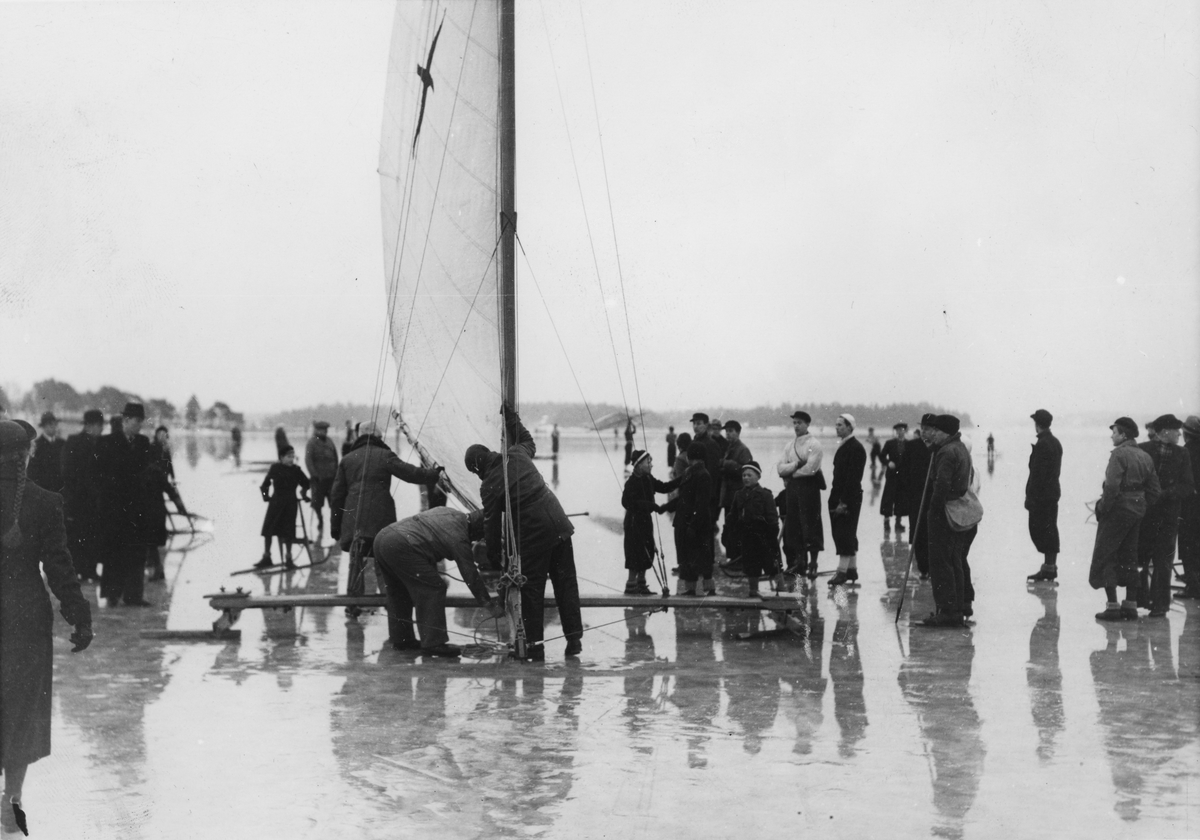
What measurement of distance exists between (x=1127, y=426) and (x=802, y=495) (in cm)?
329

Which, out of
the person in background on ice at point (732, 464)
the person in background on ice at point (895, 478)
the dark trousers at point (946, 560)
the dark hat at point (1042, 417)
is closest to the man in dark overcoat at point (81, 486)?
the person in background on ice at point (732, 464)

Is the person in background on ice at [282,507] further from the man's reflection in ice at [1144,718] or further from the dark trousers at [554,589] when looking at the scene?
the man's reflection in ice at [1144,718]

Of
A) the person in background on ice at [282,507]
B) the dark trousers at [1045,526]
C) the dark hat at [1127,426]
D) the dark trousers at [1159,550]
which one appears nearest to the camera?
the dark hat at [1127,426]

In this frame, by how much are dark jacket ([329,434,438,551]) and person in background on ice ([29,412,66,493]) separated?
7.51 feet

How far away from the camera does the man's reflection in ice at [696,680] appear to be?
5495mm

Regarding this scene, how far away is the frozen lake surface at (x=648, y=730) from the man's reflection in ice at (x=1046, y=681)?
29mm

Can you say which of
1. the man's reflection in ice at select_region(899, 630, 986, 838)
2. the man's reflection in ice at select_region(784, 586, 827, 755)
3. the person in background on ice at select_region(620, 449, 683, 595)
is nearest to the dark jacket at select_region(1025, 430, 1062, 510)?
the man's reflection in ice at select_region(899, 630, 986, 838)

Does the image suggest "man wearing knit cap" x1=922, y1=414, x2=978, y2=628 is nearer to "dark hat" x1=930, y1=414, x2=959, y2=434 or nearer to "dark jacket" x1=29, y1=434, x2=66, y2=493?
"dark hat" x1=930, y1=414, x2=959, y2=434

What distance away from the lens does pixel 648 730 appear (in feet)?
18.4

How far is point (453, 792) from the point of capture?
469 cm

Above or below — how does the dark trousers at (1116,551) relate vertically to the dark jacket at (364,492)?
below

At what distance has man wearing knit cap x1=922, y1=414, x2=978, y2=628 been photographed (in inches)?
323

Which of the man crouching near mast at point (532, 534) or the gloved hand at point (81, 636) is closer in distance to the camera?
the gloved hand at point (81, 636)

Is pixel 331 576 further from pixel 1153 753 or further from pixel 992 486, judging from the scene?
pixel 992 486
